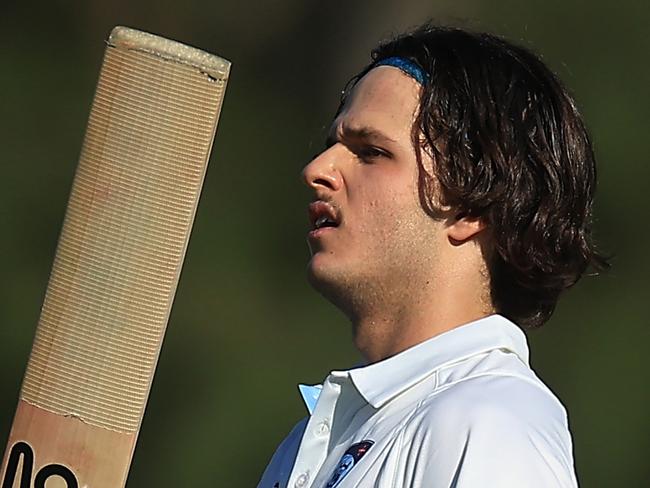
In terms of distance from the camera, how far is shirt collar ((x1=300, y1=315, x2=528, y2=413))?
2172 millimetres

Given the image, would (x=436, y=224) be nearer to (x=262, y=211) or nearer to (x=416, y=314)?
(x=416, y=314)

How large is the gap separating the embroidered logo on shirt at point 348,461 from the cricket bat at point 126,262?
0.29 meters

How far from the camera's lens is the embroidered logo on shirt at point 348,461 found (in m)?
2.07

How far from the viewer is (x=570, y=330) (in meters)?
8.16

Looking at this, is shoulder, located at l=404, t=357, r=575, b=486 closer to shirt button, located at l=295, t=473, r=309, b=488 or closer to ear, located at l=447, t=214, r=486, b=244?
shirt button, located at l=295, t=473, r=309, b=488

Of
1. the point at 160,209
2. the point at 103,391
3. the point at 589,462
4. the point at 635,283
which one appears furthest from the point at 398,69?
the point at 635,283

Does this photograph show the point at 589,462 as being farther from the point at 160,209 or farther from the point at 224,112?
the point at 160,209

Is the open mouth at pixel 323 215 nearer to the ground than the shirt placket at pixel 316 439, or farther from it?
farther from it

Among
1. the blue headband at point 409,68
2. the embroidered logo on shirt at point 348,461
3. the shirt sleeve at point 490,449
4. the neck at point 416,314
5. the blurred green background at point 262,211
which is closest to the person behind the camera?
the shirt sleeve at point 490,449

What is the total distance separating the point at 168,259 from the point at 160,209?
7cm

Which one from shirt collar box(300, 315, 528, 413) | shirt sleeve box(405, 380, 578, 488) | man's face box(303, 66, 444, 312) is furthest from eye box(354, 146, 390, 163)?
shirt sleeve box(405, 380, 578, 488)

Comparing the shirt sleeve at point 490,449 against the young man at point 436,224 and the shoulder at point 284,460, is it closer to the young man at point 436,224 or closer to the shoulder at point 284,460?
the young man at point 436,224

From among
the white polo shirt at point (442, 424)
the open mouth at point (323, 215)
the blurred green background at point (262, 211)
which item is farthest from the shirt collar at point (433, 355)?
the blurred green background at point (262, 211)

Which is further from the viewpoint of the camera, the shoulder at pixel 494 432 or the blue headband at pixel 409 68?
the blue headband at pixel 409 68
